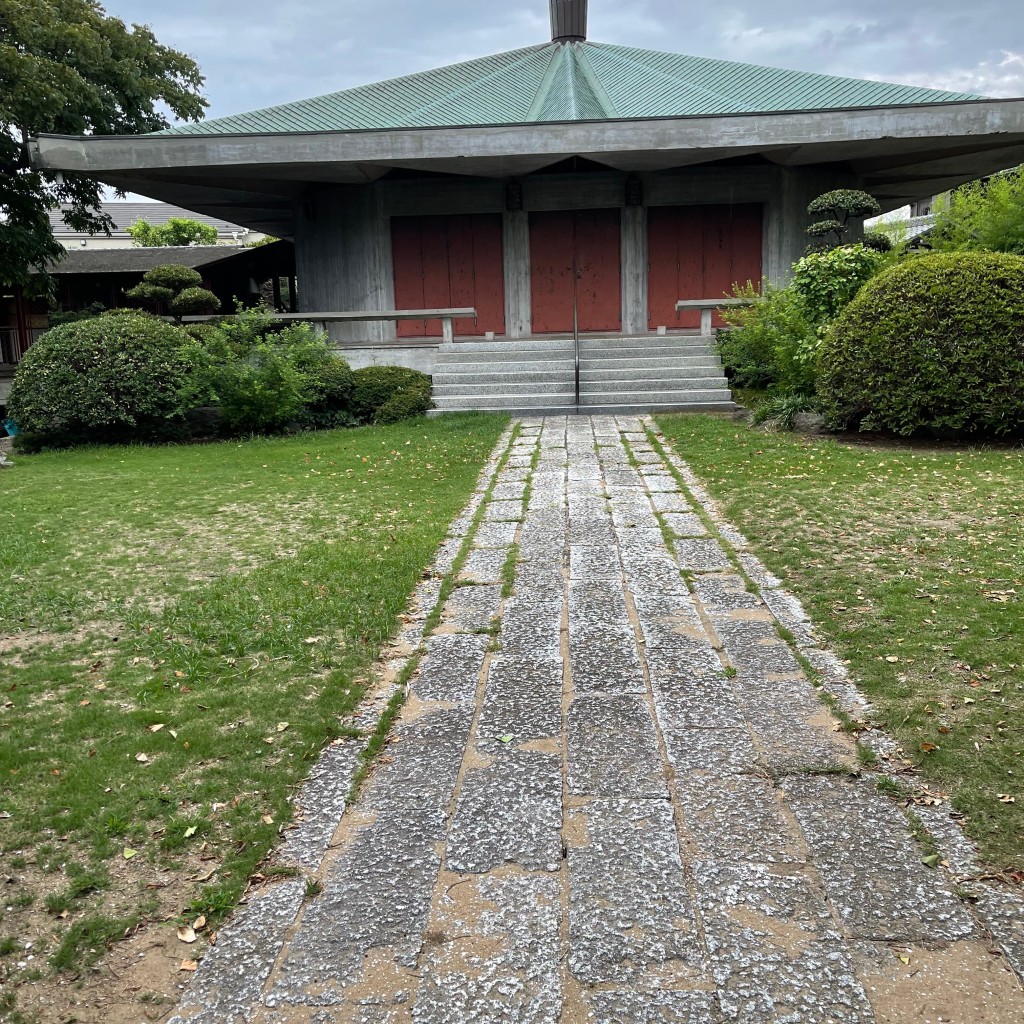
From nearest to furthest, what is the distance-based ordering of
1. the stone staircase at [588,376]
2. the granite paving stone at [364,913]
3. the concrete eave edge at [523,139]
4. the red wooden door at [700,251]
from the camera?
the granite paving stone at [364,913] < the stone staircase at [588,376] < the concrete eave edge at [523,139] < the red wooden door at [700,251]

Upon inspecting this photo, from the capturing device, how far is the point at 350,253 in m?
17.7

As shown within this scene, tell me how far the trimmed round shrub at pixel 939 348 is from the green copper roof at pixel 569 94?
6798 mm

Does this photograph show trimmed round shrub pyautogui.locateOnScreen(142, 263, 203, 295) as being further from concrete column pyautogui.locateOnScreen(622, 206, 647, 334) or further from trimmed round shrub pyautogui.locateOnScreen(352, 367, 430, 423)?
concrete column pyautogui.locateOnScreen(622, 206, 647, 334)

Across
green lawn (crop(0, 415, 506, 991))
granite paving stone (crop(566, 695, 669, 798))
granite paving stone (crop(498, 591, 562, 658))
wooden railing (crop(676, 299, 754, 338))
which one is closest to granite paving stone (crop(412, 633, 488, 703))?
granite paving stone (crop(498, 591, 562, 658))

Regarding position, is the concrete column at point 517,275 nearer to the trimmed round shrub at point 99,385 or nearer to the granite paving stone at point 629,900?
the trimmed round shrub at point 99,385

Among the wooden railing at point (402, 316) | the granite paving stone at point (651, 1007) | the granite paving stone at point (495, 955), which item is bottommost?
the granite paving stone at point (651, 1007)

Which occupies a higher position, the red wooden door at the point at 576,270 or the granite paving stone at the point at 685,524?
the red wooden door at the point at 576,270

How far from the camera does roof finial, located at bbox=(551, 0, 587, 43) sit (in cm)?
2122

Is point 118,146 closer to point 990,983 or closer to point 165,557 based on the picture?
point 165,557

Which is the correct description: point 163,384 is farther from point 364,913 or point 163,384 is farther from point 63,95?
point 364,913

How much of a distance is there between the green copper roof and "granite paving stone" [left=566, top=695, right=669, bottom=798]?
42.9ft

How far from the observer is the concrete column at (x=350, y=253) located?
56.9 ft

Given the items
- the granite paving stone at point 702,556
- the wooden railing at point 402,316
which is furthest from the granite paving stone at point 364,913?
the wooden railing at point 402,316

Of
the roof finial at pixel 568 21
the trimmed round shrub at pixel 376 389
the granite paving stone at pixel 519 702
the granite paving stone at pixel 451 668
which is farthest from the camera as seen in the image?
the roof finial at pixel 568 21
